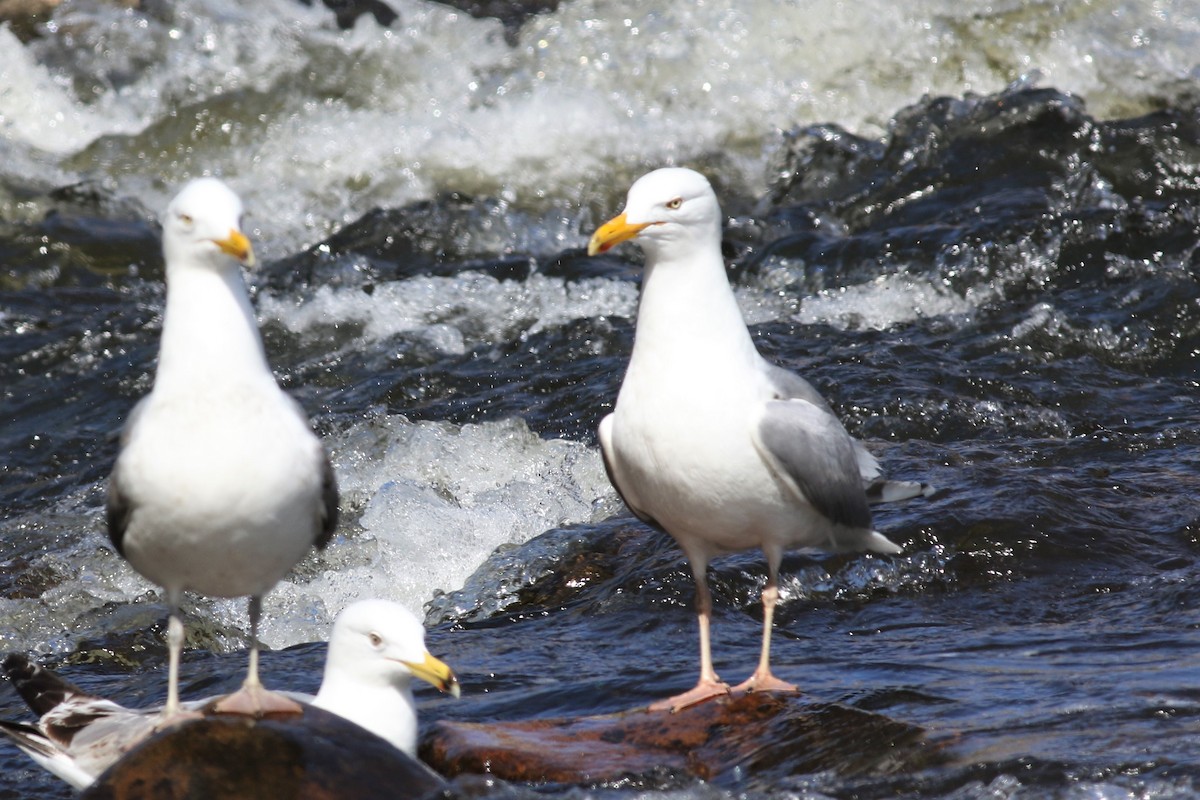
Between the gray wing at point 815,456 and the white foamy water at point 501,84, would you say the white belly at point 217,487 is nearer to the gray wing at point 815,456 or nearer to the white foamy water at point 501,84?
the gray wing at point 815,456

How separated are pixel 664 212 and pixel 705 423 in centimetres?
71

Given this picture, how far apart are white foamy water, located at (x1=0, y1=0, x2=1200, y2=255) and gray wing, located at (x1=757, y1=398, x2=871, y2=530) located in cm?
779

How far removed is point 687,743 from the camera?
476cm

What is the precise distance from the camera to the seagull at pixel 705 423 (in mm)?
4953

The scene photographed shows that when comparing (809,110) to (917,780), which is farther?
(809,110)

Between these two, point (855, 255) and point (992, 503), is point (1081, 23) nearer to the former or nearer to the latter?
point (855, 255)

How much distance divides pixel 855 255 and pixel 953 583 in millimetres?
4383

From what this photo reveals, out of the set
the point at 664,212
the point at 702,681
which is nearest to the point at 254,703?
the point at 702,681

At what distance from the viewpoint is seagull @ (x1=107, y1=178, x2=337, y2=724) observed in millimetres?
4055

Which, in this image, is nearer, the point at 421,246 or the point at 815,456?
the point at 815,456

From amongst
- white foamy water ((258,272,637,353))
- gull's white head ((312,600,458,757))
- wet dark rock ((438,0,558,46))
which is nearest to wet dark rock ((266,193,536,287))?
white foamy water ((258,272,637,353))

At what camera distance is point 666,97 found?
Result: 14.4 m

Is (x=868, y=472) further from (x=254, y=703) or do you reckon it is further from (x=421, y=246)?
(x=421, y=246)

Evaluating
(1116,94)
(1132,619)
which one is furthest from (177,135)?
(1132,619)
